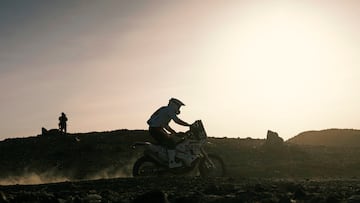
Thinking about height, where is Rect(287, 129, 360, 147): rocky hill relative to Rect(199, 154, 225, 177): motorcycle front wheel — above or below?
above

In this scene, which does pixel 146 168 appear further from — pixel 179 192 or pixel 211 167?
pixel 179 192

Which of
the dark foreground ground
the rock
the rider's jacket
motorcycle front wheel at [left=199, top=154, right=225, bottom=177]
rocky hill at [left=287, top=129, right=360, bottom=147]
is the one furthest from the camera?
rocky hill at [left=287, top=129, right=360, bottom=147]

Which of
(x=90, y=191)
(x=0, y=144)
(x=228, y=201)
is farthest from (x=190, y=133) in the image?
(x=0, y=144)

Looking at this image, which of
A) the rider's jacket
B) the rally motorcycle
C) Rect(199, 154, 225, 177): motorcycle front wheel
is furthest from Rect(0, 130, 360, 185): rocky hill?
the rider's jacket

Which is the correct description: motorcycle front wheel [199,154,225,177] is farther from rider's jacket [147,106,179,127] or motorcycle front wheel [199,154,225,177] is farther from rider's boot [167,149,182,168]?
rider's jacket [147,106,179,127]

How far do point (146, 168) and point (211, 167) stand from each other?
2.00m

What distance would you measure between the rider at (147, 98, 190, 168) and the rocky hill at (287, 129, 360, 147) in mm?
33242

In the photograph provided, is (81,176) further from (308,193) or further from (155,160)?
(308,193)

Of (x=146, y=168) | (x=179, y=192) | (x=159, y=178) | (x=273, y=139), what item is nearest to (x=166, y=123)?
(x=146, y=168)

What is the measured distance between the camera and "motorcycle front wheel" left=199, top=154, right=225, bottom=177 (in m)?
18.3

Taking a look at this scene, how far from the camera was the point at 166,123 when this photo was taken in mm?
18000

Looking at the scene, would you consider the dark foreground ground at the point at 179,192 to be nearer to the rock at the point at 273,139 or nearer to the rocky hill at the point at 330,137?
the rock at the point at 273,139

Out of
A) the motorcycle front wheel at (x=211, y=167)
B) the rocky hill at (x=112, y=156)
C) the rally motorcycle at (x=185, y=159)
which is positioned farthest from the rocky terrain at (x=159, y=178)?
the rally motorcycle at (x=185, y=159)

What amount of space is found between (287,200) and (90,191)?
448 centimetres
